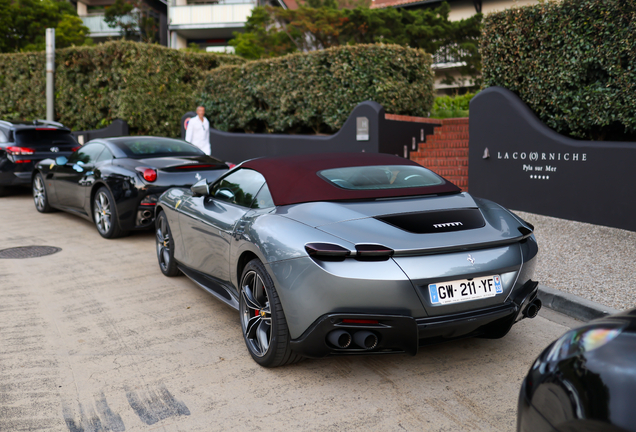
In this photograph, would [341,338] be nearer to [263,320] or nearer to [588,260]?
[263,320]

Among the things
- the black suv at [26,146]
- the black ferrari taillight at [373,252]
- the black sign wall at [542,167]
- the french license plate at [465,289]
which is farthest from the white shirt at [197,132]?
the french license plate at [465,289]

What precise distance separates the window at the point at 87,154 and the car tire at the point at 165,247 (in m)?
3.21

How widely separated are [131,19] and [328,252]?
41.0 meters

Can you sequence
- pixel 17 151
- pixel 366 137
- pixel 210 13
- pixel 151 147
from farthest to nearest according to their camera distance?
pixel 210 13
pixel 17 151
pixel 366 137
pixel 151 147

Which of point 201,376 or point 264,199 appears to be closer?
point 201,376

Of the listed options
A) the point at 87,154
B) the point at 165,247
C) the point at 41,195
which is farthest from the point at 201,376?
the point at 41,195

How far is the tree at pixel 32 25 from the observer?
3033 cm

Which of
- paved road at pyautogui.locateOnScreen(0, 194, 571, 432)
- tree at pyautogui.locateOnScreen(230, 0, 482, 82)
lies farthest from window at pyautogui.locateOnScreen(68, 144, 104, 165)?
tree at pyautogui.locateOnScreen(230, 0, 482, 82)

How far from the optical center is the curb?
467cm

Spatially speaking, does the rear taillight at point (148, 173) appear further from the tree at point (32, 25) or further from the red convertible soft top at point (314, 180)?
the tree at point (32, 25)

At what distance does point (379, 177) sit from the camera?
4328 millimetres

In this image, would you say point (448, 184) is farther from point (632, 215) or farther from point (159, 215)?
point (632, 215)

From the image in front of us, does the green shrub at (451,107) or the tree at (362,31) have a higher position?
the tree at (362,31)

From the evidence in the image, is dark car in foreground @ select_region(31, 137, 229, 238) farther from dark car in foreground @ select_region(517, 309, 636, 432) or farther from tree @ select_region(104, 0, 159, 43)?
tree @ select_region(104, 0, 159, 43)
